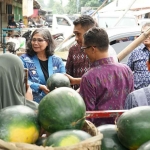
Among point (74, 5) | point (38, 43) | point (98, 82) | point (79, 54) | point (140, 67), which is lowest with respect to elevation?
point (140, 67)

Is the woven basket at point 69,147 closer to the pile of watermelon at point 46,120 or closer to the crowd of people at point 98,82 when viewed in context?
the pile of watermelon at point 46,120

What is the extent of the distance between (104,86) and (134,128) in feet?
3.74

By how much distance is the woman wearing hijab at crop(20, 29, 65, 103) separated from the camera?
4.18 metres

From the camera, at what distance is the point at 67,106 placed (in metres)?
1.69

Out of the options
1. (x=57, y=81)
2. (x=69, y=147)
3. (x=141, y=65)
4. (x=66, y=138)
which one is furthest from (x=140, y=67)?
(x=69, y=147)

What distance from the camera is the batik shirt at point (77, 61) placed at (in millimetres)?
4223

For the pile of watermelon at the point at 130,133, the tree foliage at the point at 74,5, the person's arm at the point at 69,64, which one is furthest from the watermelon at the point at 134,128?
the tree foliage at the point at 74,5

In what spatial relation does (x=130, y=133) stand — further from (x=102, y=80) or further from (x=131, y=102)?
(x=102, y=80)

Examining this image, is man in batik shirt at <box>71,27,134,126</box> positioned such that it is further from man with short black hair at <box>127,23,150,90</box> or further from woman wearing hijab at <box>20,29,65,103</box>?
man with short black hair at <box>127,23,150,90</box>

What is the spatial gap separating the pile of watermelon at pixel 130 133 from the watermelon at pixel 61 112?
175 mm

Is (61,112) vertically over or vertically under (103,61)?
under

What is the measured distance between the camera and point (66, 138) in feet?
4.80

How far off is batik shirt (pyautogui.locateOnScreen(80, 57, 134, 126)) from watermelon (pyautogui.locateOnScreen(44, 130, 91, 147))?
122cm

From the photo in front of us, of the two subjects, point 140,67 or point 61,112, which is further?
point 140,67
